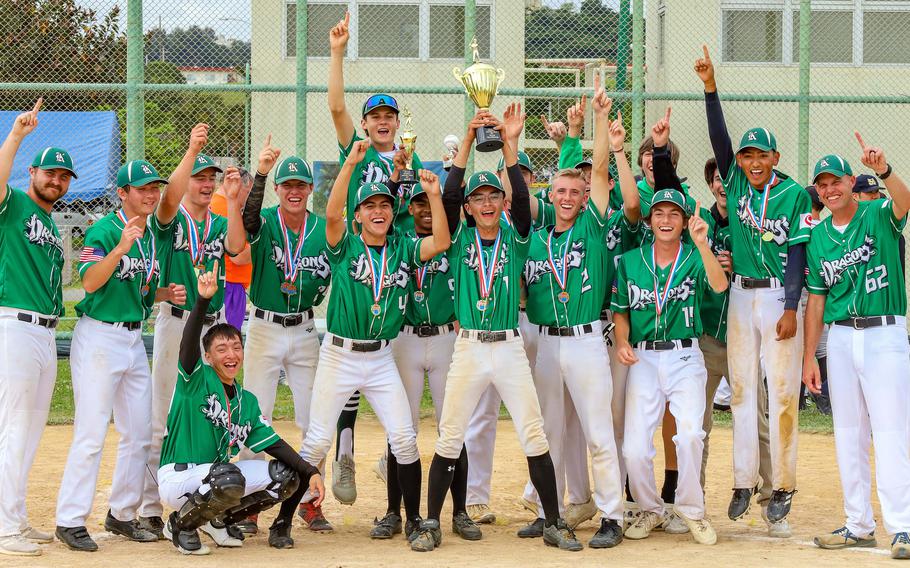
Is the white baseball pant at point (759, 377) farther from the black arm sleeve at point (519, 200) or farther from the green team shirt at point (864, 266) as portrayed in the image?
the black arm sleeve at point (519, 200)

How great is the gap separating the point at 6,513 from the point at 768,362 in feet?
15.0

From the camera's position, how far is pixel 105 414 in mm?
6543

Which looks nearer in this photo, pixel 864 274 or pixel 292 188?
pixel 864 274

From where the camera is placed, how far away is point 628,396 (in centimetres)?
685

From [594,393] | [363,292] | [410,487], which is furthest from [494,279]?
[410,487]

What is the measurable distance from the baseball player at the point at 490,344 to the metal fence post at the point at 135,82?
4418 millimetres

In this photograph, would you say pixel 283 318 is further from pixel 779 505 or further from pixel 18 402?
pixel 779 505

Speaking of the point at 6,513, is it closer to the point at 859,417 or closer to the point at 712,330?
the point at 712,330

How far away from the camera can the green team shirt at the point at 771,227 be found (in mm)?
6836

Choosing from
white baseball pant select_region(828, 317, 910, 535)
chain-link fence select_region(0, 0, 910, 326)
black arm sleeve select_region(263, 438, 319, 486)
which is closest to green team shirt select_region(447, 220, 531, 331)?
black arm sleeve select_region(263, 438, 319, 486)

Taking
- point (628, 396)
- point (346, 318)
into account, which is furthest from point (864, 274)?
point (346, 318)

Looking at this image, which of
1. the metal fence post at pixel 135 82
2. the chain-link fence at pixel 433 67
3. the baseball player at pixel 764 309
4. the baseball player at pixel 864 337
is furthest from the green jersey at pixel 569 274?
the metal fence post at pixel 135 82

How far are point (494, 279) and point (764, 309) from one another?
1693 millimetres

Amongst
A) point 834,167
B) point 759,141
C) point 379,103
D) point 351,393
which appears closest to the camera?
point 834,167
